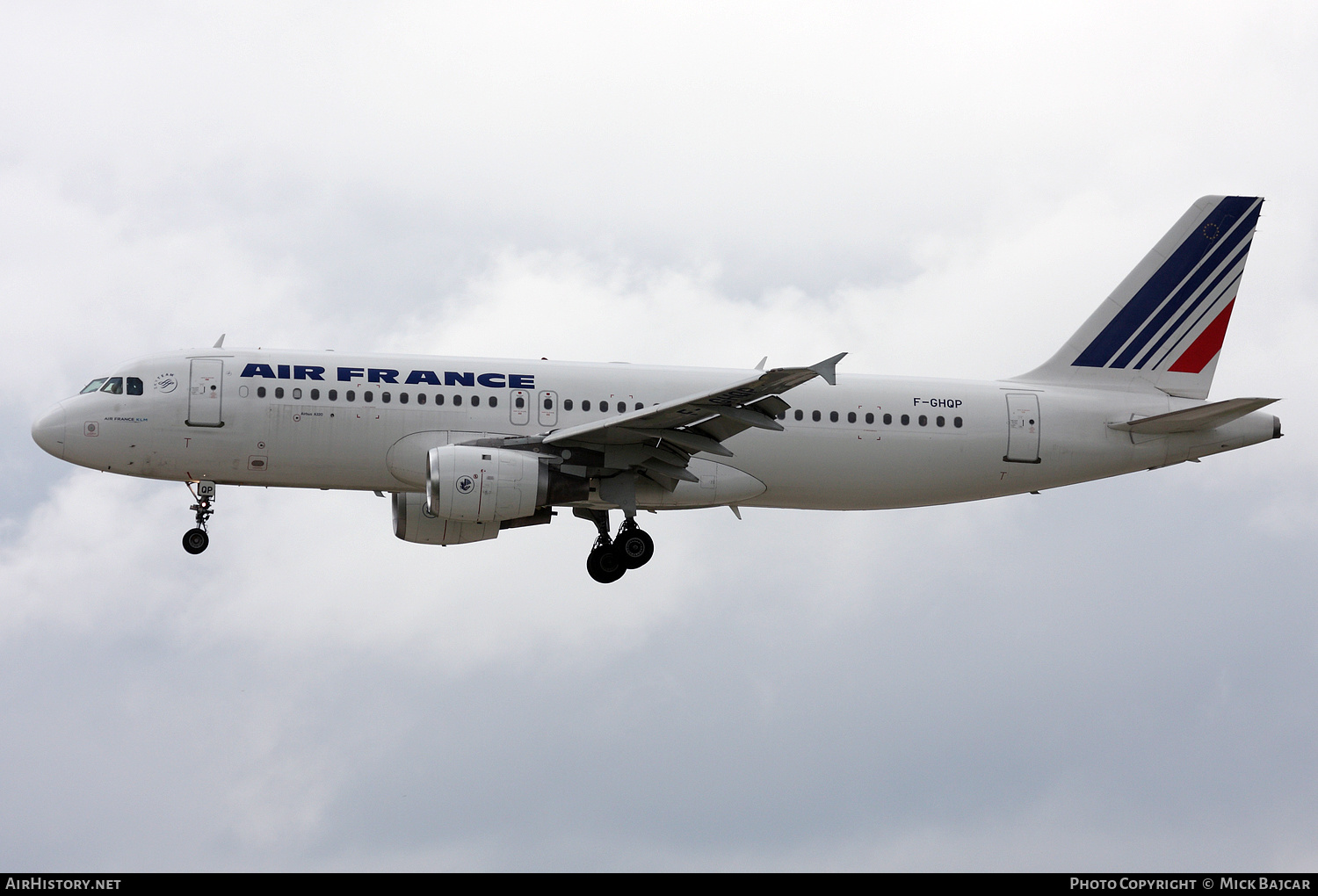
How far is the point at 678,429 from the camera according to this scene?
31.2m

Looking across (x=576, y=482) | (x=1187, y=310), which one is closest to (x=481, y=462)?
(x=576, y=482)

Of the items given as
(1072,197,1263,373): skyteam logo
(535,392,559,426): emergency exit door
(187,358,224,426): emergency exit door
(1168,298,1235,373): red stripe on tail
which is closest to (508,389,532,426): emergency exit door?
(535,392,559,426): emergency exit door

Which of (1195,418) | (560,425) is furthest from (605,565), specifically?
(1195,418)

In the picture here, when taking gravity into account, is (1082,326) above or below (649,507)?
above

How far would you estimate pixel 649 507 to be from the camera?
33.4 meters

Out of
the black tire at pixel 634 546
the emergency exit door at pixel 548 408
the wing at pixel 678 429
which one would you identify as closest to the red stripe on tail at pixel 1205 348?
the wing at pixel 678 429

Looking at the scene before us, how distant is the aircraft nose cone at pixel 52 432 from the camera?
32125mm

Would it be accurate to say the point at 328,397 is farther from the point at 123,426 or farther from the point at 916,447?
the point at 916,447

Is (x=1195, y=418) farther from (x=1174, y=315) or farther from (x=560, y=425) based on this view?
(x=560, y=425)

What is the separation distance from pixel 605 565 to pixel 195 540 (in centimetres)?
911

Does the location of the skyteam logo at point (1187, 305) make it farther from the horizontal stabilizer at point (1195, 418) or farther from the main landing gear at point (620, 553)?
the main landing gear at point (620, 553)

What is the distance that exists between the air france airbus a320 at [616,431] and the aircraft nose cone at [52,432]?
0.04 meters

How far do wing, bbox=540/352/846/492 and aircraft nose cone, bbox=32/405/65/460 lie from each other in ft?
34.3
